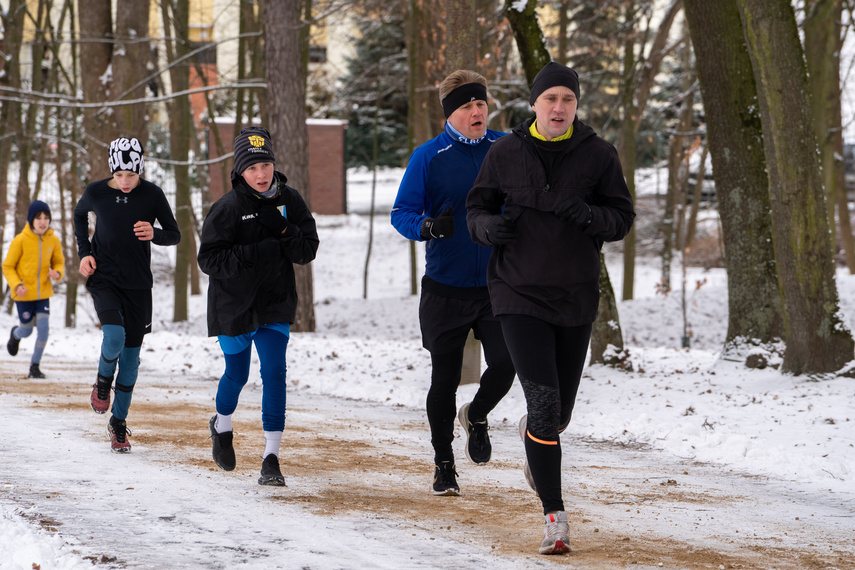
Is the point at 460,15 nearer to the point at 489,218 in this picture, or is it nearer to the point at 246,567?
the point at 489,218

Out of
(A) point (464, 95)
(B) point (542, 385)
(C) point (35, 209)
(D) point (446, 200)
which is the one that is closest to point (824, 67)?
(C) point (35, 209)

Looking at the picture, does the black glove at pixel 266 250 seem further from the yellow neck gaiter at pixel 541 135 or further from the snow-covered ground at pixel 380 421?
the yellow neck gaiter at pixel 541 135

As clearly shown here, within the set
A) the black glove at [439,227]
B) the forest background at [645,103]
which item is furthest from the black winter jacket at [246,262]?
the forest background at [645,103]

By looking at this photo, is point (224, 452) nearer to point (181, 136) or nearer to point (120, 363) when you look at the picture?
point (120, 363)

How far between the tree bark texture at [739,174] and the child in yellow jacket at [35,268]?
7.94 m

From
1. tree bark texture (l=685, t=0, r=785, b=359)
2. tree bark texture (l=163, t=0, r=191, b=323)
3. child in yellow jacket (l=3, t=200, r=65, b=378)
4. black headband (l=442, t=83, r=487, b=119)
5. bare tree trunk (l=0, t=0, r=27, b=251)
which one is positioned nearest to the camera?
black headband (l=442, t=83, r=487, b=119)

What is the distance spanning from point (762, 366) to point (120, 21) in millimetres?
14387

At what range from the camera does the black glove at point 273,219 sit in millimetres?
5875

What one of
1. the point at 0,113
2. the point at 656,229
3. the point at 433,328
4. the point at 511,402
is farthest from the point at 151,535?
the point at 656,229

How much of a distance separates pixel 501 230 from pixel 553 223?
0.80 feet

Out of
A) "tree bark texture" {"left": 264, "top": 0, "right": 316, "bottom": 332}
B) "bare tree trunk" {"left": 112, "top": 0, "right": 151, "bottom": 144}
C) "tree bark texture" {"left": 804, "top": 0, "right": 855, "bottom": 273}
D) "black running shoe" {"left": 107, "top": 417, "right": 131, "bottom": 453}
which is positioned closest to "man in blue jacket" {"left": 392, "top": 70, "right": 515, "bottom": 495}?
"black running shoe" {"left": 107, "top": 417, "right": 131, "bottom": 453}

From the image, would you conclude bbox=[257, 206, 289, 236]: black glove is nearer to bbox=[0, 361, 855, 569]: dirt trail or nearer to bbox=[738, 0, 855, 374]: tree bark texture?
bbox=[0, 361, 855, 569]: dirt trail

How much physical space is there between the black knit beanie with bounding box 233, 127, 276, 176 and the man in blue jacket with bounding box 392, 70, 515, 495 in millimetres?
879

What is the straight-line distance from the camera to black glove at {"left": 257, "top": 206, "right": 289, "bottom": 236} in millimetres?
5875
